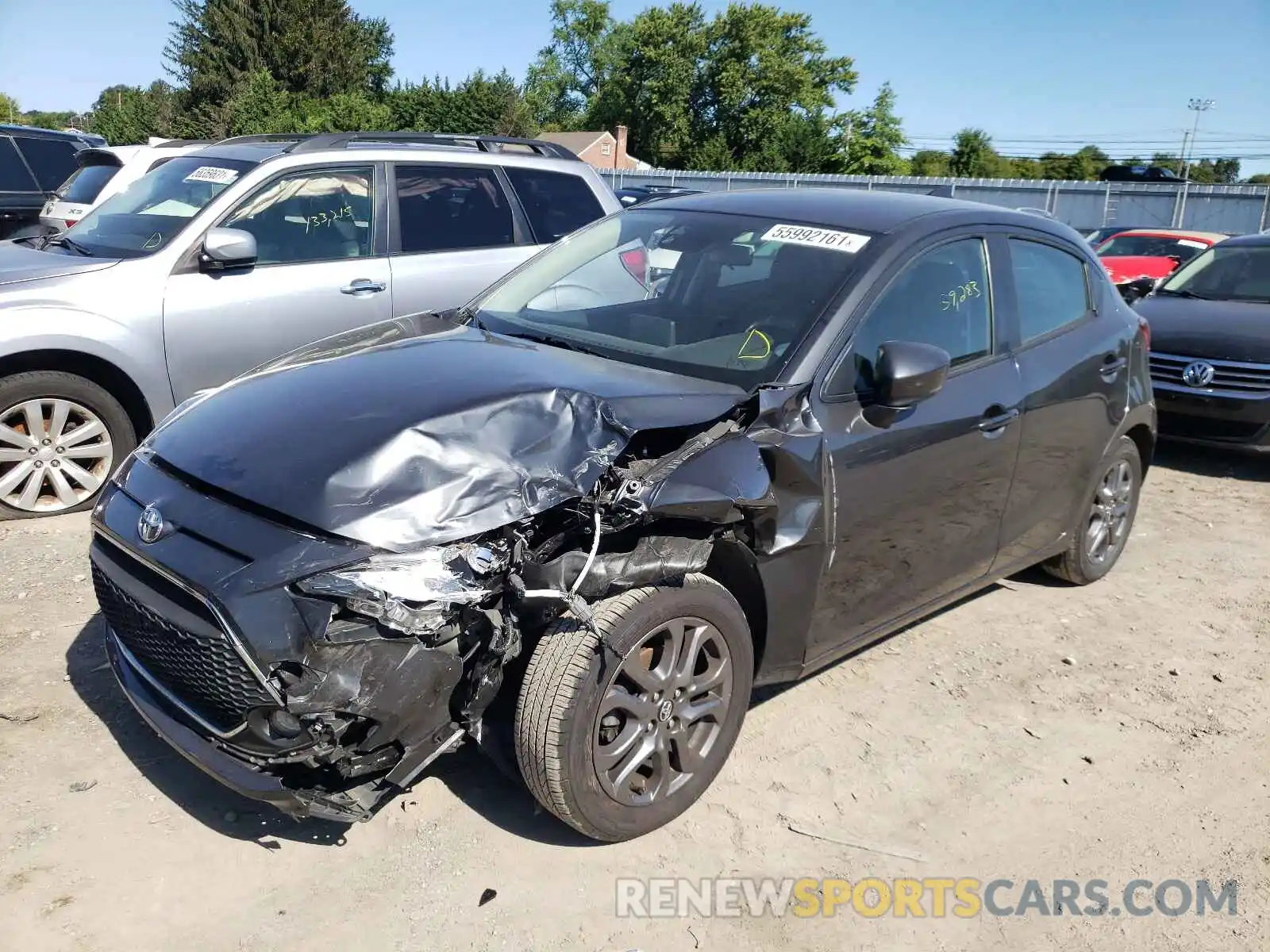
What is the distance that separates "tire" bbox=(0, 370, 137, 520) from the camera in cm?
509

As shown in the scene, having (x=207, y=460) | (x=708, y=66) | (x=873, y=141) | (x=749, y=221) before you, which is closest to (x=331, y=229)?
(x=749, y=221)

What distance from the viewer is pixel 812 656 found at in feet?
11.4

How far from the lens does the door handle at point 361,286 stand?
5936mm

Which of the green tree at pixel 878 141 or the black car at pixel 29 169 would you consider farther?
the green tree at pixel 878 141

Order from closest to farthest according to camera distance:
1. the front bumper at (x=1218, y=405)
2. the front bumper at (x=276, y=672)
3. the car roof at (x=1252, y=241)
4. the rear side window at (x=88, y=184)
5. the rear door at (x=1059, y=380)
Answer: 1. the front bumper at (x=276, y=672)
2. the rear door at (x=1059, y=380)
3. the front bumper at (x=1218, y=405)
4. the car roof at (x=1252, y=241)
5. the rear side window at (x=88, y=184)

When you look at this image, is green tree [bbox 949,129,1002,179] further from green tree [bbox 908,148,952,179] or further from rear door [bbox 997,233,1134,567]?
rear door [bbox 997,233,1134,567]

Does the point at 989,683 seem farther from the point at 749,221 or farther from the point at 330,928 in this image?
the point at 330,928

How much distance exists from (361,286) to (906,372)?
12.3ft

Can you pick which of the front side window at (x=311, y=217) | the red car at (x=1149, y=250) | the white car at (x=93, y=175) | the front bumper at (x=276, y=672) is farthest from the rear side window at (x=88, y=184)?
the red car at (x=1149, y=250)

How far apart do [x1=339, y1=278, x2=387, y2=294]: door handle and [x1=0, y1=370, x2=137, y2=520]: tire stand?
4.49 feet

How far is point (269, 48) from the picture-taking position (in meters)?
52.0

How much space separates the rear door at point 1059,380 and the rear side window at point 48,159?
10.3m

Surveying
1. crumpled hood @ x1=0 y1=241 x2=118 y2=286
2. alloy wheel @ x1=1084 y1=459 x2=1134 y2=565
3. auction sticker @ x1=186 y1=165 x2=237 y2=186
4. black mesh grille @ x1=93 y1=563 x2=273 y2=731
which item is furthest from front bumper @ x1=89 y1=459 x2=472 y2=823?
auction sticker @ x1=186 y1=165 x2=237 y2=186

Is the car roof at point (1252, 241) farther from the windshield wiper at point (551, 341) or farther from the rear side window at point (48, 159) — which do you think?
the rear side window at point (48, 159)
